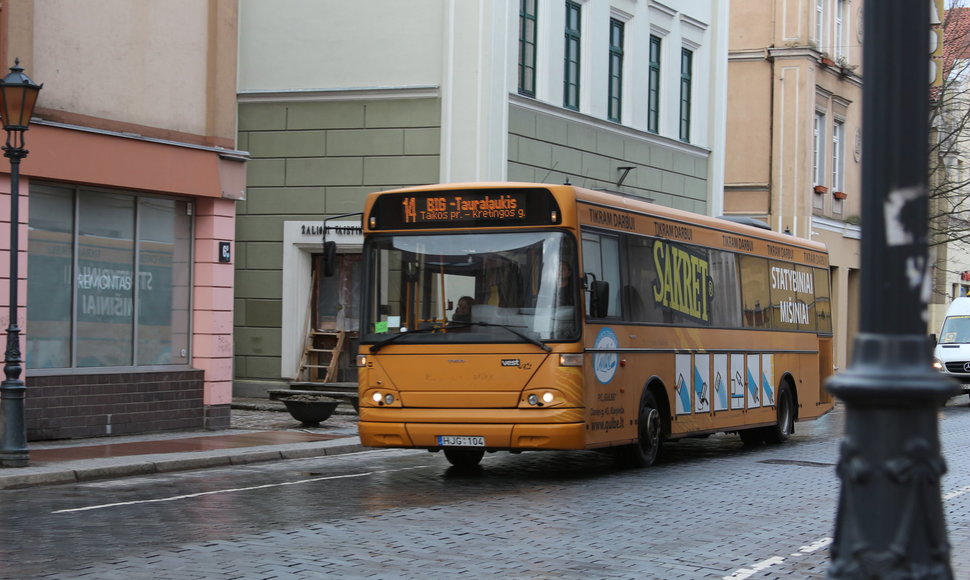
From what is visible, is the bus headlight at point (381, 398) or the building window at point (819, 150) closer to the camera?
the bus headlight at point (381, 398)

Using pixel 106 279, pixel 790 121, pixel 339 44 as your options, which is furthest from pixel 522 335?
pixel 790 121

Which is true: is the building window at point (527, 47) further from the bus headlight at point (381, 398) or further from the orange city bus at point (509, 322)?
the bus headlight at point (381, 398)

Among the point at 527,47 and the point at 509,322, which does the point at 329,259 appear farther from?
the point at 527,47

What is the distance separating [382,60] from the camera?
86.3 ft

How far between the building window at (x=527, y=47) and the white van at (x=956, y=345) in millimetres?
12453

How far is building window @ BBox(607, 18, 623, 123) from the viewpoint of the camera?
29.9 m

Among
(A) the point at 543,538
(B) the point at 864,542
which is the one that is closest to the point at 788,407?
(A) the point at 543,538

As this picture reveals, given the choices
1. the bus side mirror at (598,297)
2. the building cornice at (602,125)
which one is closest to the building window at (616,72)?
the building cornice at (602,125)

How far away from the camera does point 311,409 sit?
69.0 feet

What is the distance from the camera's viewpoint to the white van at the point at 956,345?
1314 inches

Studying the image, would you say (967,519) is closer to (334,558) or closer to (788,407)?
(334,558)

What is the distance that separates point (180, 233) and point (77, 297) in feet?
7.16

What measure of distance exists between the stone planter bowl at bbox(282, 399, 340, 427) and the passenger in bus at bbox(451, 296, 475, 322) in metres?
7.08

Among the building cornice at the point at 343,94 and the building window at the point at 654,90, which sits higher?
the building window at the point at 654,90
